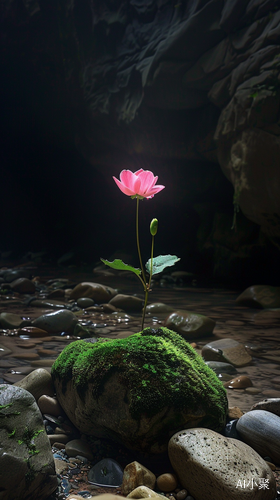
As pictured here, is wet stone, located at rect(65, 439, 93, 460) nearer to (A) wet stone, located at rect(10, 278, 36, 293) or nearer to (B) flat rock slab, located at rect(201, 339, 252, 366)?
(B) flat rock slab, located at rect(201, 339, 252, 366)

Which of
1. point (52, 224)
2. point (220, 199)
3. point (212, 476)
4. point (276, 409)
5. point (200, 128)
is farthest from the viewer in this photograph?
point (52, 224)

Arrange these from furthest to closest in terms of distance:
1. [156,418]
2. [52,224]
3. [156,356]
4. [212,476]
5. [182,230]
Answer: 1. [52,224]
2. [182,230]
3. [156,356]
4. [156,418]
5. [212,476]

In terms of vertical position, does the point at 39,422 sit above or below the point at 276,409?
above

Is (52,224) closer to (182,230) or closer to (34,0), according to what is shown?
(182,230)

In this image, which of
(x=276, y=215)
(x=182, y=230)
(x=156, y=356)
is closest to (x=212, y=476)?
(x=156, y=356)

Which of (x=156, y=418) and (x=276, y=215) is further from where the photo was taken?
(x=276, y=215)

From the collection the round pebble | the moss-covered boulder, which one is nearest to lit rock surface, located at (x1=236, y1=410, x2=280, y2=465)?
the moss-covered boulder

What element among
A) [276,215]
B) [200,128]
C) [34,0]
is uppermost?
[34,0]
